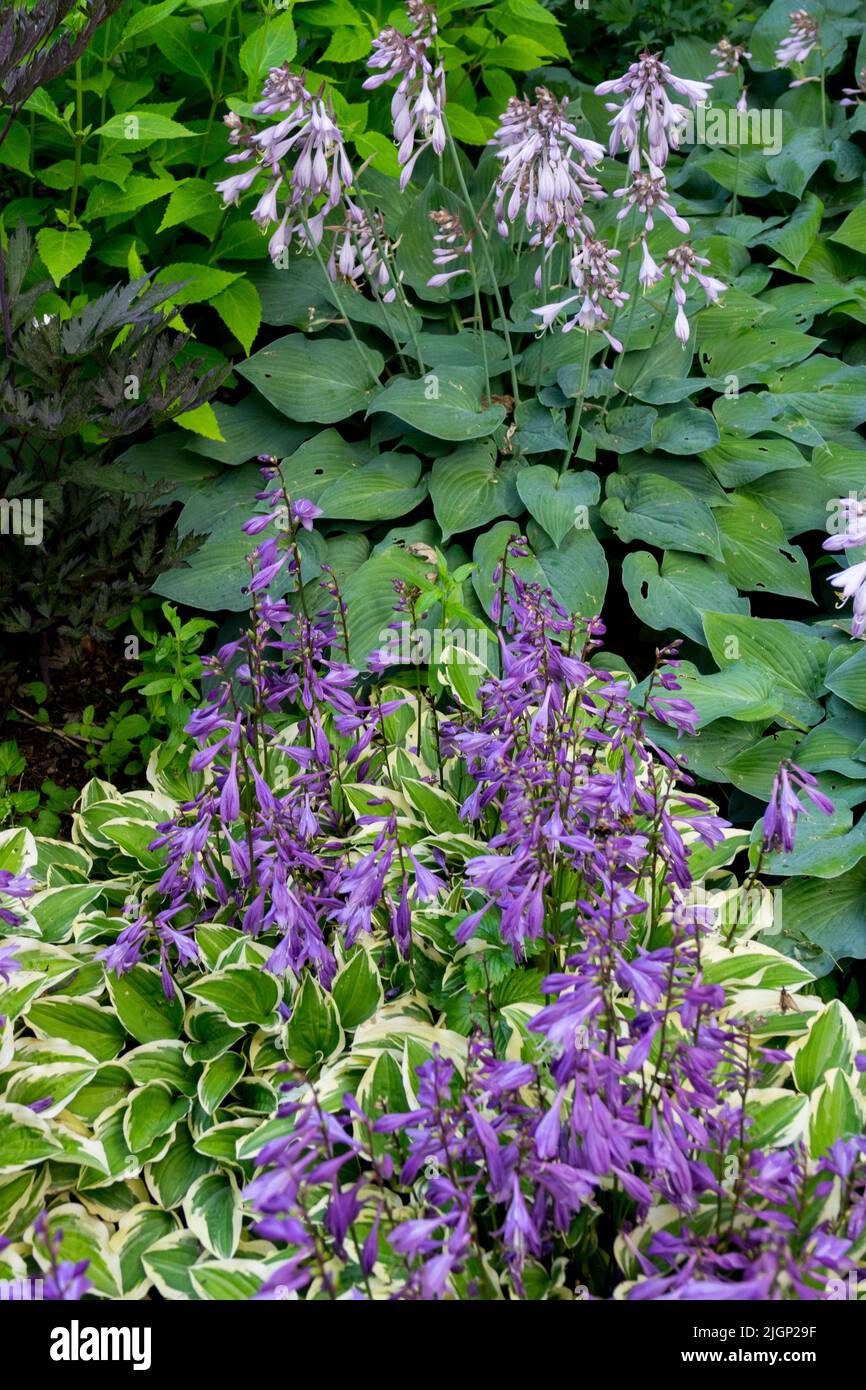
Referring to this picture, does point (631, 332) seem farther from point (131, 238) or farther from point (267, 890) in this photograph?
point (267, 890)

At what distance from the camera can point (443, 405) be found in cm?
452

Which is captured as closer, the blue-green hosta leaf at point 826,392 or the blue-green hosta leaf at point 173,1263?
the blue-green hosta leaf at point 173,1263

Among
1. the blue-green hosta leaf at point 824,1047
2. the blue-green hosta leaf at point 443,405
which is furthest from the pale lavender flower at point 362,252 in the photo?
the blue-green hosta leaf at point 824,1047

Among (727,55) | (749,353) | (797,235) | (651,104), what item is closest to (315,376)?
(651,104)

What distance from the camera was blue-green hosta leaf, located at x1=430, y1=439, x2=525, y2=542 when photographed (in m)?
4.39

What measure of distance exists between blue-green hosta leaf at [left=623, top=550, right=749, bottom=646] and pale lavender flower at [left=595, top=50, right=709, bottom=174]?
128cm

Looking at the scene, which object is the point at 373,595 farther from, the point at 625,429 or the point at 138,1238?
the point at 138,1238

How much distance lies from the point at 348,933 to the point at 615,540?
8.39 ft

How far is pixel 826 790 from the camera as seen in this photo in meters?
3.72

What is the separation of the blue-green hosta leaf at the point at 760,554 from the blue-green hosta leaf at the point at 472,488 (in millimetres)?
778

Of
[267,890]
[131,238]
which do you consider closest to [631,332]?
[131,238]

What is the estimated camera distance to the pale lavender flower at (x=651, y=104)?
3861 millimetres

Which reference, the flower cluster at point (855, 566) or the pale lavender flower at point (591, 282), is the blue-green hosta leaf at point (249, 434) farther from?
the flower cluster at point (855, 566)

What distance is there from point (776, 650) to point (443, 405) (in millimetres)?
1460
